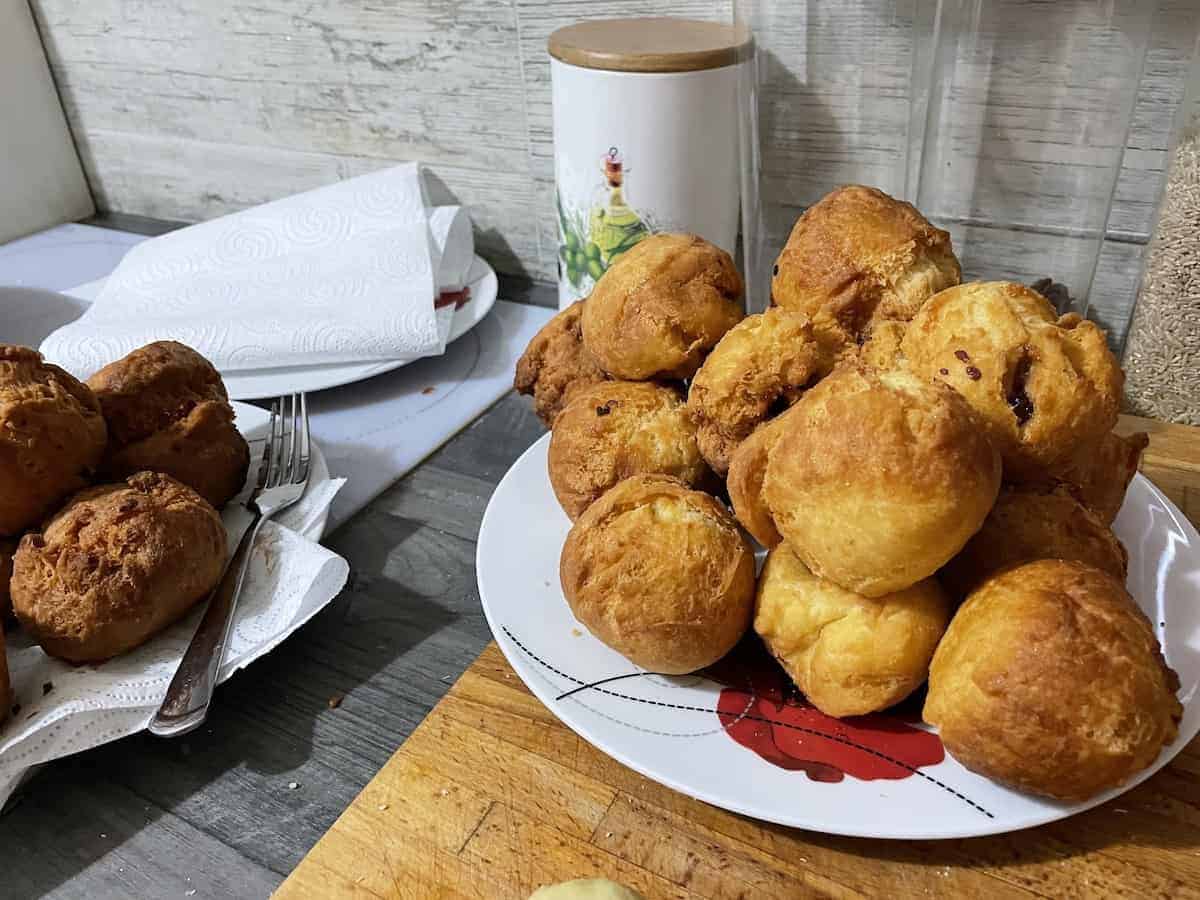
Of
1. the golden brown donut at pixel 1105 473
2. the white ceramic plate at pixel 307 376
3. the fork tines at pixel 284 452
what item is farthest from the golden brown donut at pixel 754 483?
the white ceramic plate at pixel 307 376

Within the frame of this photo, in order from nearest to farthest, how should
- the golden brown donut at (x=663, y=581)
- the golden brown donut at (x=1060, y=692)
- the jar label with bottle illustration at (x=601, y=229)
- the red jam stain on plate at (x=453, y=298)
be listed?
the golden brown donut at (x=1060, y=692), the golden brown donut at (x=663, y=581), the jar label with bottle illustration at (x=601, y=229), the red jam stain on plate at (x=453, y=298)

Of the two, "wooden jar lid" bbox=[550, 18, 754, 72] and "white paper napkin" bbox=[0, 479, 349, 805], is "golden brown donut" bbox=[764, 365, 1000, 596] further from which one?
"wooden jar lid" bbox=[550, 18, 754, 72]

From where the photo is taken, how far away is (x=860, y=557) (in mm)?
567

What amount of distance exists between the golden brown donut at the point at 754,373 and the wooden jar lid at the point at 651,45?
502mm

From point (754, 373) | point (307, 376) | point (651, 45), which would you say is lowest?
point (307, 376)

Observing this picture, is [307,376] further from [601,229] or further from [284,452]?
[601,229]

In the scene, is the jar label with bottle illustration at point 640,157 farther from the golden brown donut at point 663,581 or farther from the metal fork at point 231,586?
the golden brown donut at point 663,581

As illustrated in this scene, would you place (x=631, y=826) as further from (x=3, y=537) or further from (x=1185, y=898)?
(x=3, y=537)

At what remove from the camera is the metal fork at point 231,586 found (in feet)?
2.24

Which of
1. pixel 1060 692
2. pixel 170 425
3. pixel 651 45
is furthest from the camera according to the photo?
pixel 651 45

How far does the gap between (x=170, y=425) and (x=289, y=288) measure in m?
0.54

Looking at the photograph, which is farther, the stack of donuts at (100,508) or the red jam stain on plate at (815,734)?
the stack of donuts at (100,508)

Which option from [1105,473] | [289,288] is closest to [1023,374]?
[1105,473]

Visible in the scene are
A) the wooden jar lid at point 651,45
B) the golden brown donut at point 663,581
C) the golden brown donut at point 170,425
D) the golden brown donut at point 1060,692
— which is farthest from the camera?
the wooden jar lid at point 651,45
